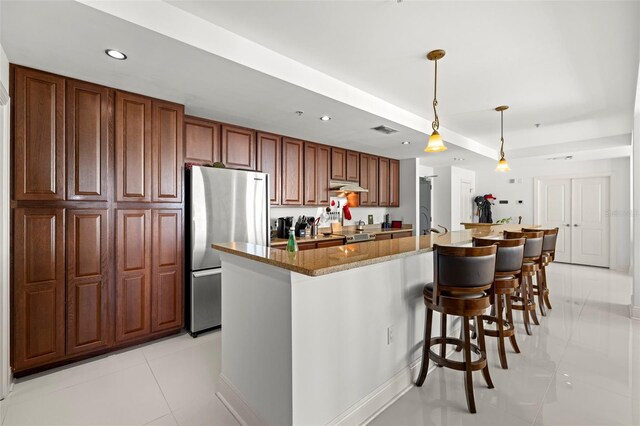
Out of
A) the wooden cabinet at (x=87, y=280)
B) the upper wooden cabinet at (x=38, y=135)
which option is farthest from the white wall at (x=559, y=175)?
the upper wooden cabinet at (x=38, y=135)

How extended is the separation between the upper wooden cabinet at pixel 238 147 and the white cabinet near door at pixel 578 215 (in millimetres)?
6905

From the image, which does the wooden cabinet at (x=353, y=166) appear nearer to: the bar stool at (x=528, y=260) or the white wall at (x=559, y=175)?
the bar stool at (x=528, y=260)

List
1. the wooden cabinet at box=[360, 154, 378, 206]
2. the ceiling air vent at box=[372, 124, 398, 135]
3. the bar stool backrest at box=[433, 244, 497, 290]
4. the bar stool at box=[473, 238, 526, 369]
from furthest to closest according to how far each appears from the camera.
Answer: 1. the wooden cabinet at box=[360, 154, 378, 206]
2. the ceiling air vent at box=[372, 124, 398, 135]
3. the bar stool at box=[473, 238, 526, 369]
4. the bar stool backrest at box=[433, 244, 497, 290]

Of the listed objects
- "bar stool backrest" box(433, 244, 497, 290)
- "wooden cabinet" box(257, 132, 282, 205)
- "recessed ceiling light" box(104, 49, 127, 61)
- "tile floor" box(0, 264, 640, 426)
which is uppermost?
"recessed ceiling light" box(104, 49, 127, 61)

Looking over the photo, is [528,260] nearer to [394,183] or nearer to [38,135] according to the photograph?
[394,183]

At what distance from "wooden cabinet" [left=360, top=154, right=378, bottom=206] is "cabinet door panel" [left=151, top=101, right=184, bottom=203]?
3.31 metres

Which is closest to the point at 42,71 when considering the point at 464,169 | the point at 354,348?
the point at 354,348

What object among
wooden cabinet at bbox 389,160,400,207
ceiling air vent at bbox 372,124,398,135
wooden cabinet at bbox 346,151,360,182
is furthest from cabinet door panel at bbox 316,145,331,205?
wooden cabinet at bbox 389,160,400,207

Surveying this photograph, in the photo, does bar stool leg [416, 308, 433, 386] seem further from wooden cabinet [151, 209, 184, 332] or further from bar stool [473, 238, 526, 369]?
wooden cabinet [151, 209, 184, 332]

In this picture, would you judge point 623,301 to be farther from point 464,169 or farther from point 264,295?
point 264,295

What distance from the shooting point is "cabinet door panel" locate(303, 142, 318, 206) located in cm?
459

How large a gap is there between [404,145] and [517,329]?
9.71ft


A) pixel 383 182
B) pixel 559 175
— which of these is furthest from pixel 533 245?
pixel 559 175

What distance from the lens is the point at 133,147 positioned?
9.03 feet
